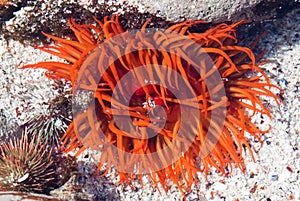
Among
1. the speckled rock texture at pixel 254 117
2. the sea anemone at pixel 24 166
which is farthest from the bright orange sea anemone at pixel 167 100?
the sea anemone at pixel 24 166

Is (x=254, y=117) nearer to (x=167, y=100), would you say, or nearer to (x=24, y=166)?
(x=167, y=100)

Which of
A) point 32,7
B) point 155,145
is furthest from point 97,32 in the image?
point 155,145

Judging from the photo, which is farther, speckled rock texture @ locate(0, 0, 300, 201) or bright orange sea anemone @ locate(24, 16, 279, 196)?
speckled rock texture @ locate(0, 0, 300, 201)

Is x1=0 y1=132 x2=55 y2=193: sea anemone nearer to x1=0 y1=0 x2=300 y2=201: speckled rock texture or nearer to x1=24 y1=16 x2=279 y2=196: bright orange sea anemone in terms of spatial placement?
x1=0 y1=0 x2=300 y2=201: speckled rock texture

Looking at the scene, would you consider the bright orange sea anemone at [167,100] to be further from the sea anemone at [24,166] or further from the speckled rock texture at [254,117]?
the sea anemone at [24,166]

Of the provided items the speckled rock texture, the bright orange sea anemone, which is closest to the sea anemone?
the speckled rock texture

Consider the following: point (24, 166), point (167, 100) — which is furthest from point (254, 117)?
point (24, 166)
